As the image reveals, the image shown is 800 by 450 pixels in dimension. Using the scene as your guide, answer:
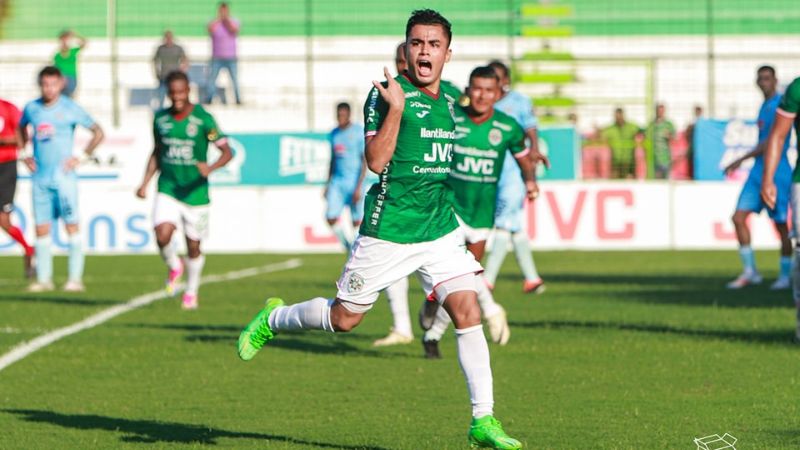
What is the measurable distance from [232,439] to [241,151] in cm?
1955

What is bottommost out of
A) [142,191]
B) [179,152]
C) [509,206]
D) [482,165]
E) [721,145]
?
[509,206]

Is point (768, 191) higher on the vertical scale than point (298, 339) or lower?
higher

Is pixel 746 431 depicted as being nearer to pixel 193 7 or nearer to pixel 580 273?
pixel 580 273

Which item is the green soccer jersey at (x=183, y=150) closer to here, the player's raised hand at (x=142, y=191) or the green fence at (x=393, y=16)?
the player's raised hand at (x=142, y=191)

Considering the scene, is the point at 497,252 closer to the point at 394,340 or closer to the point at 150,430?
the point at 394,340

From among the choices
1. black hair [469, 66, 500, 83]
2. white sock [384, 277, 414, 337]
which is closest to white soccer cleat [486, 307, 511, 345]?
white sock [384, 277, 414, 337]

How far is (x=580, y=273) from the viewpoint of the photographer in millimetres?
19344

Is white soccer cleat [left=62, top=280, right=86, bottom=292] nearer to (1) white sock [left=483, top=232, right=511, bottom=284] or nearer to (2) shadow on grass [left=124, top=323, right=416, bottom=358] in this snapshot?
(2) shadow on grass [left=124, top=323, right=416, bottom=358]

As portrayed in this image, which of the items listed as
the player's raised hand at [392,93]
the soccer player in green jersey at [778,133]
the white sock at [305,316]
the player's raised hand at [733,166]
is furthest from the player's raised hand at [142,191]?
the player's raised hand at [392,93]

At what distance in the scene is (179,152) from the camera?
556 inches

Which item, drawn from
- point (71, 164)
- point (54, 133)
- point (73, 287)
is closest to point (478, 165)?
point (71, 164)

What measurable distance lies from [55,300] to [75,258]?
1.89 metres

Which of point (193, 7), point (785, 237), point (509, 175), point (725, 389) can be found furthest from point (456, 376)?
point (193, 7)

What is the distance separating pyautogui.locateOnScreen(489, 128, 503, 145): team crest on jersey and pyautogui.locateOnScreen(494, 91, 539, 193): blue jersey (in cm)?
386
